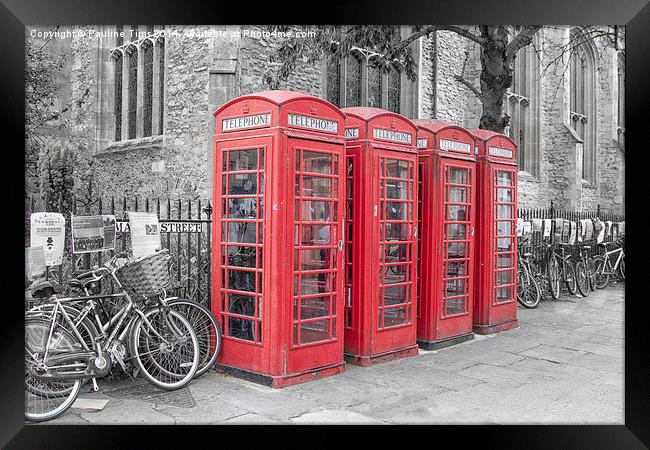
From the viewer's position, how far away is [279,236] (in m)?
5.51

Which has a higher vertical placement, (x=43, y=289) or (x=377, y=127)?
(x=377, y=127)

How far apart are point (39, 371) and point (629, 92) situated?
16.0 ft

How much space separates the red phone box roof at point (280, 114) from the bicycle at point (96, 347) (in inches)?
55.1

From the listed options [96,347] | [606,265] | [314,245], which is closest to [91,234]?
[96,347]

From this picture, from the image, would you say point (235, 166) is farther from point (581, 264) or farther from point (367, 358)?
point (581, 264)

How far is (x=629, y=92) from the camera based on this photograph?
15.2ft

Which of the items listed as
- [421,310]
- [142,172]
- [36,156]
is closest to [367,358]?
[421,310]

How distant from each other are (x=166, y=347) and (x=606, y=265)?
11.3 m

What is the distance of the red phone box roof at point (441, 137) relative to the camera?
23.8 ft

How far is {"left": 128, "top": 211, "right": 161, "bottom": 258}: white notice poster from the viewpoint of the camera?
6094 mm

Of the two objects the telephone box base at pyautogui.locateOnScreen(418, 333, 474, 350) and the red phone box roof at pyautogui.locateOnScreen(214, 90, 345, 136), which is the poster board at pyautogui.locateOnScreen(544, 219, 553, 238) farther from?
the red phone box roof at pyautogui.locateOnScreen(214, 90, 345, 136)

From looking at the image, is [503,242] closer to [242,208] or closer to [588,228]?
[242,208]

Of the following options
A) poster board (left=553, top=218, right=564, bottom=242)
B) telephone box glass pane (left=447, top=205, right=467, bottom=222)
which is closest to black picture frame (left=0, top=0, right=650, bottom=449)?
telephone box glass pane (left=447, top=205, right=467, bottom=222)

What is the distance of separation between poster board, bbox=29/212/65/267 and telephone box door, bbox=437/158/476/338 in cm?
403
